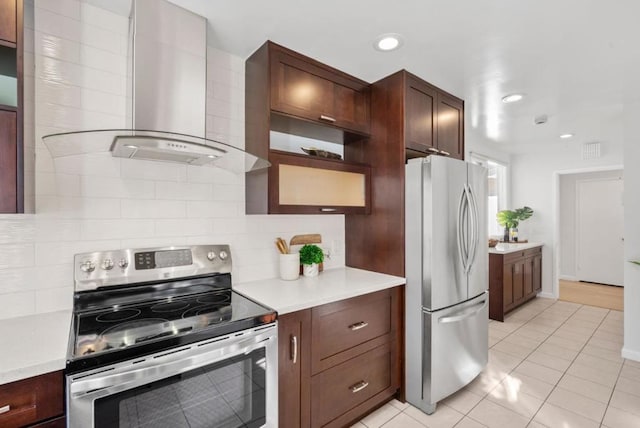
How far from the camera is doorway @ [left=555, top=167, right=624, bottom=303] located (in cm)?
560

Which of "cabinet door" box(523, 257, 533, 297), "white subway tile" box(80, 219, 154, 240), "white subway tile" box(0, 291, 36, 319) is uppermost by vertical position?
"white subway tile" box(80, 219, 154, 240)

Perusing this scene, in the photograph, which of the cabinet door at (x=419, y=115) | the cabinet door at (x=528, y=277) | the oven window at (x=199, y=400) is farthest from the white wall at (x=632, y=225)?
the oven window at (x=199, y=400)

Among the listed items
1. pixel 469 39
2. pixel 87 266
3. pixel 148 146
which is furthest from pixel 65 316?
pixel 469 39

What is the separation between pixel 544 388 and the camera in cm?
240

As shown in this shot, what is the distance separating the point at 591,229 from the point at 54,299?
7.87 m

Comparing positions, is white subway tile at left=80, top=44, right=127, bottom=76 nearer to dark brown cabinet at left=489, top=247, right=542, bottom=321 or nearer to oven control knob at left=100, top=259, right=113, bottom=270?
oven control knob at left=100, top=259, right=113, bottom=270

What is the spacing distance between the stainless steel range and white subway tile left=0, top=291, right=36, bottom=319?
18cm

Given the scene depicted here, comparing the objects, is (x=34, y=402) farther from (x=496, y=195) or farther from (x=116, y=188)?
(x=496, y=195)

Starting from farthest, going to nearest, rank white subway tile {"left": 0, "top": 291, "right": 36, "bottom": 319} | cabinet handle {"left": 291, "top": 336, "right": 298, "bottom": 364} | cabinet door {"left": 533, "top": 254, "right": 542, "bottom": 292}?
1. cabinet door {"left": 533, "top": 254, "right": 542, "bottom": 292}
2. cabinet handle {"left": 291, "top": 336, "right": 298, "bottom": 364}
3. white subway tile {"left": 0, "top": 291, "right": 36, "bottom": 319}

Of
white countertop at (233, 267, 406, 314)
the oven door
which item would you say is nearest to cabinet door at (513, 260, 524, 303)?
white countertop at (233, 267, 406, 314)

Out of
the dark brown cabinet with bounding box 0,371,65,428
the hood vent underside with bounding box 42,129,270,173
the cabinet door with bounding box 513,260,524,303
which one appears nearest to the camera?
the dark brown cabinet with bounding box 0,371,65,428

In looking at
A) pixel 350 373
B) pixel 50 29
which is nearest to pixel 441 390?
pixel 350 373

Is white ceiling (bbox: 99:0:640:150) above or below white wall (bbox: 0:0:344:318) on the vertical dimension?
above

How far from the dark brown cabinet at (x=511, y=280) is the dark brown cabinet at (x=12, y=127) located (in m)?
4.36
